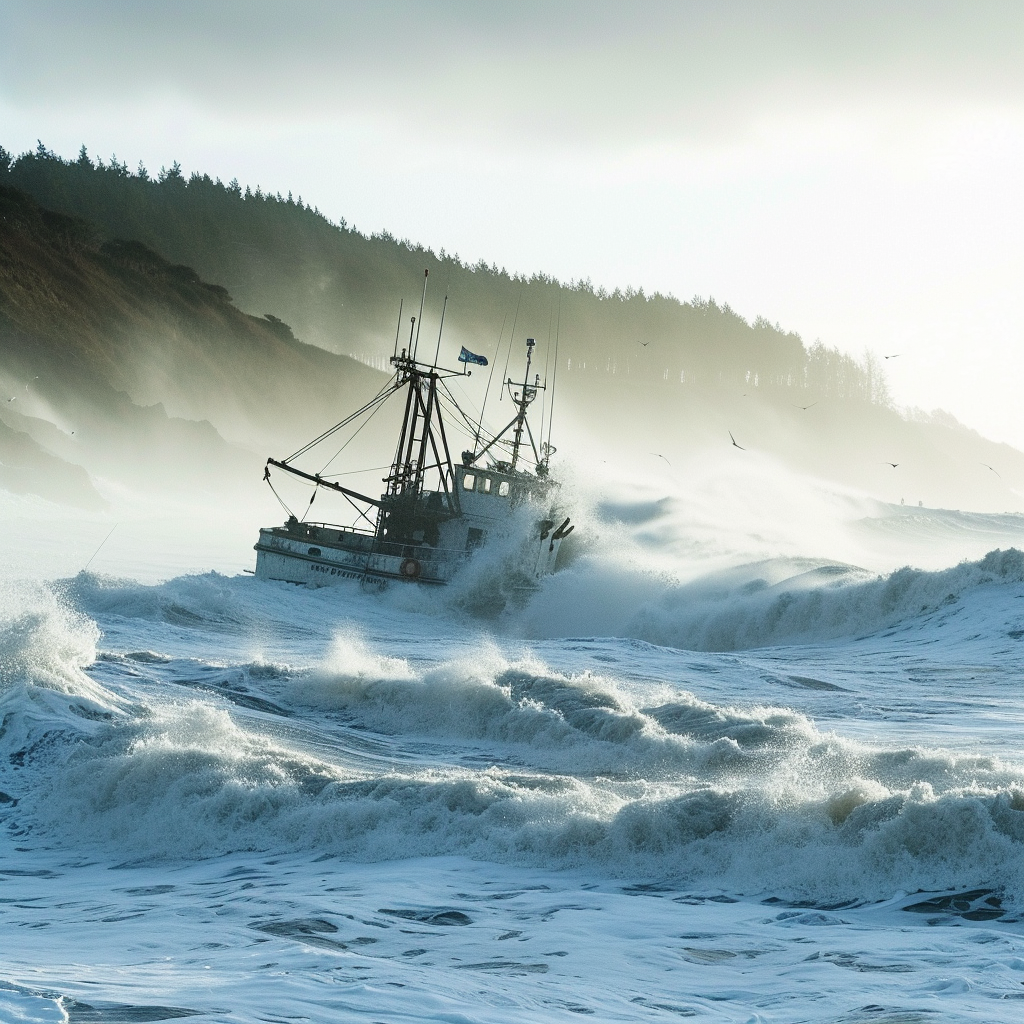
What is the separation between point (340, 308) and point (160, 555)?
84.5m

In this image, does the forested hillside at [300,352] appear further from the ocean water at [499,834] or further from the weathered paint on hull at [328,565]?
the ocean water at [499,834]

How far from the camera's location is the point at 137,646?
2191 centimetres

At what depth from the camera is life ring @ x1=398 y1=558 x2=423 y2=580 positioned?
3466 cm

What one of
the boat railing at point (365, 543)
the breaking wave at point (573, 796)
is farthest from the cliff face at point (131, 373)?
the breaking wave at point (573, 796)

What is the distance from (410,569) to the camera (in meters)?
34.8

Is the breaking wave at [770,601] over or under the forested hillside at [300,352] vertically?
under

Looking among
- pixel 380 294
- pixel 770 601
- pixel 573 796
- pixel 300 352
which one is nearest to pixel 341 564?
pixel 770 601

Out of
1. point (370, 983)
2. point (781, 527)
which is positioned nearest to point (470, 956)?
point (370, 983)

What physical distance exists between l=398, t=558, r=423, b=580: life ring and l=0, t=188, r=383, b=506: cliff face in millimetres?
34258

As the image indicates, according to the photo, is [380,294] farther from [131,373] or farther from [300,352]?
[131,373]

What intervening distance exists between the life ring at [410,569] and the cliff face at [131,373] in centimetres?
3426

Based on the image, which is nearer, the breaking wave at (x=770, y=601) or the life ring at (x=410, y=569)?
the breaking wave at (x=770, y=601)

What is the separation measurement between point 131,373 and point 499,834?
8579 centimetres

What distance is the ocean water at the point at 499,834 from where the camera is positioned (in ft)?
24.1
